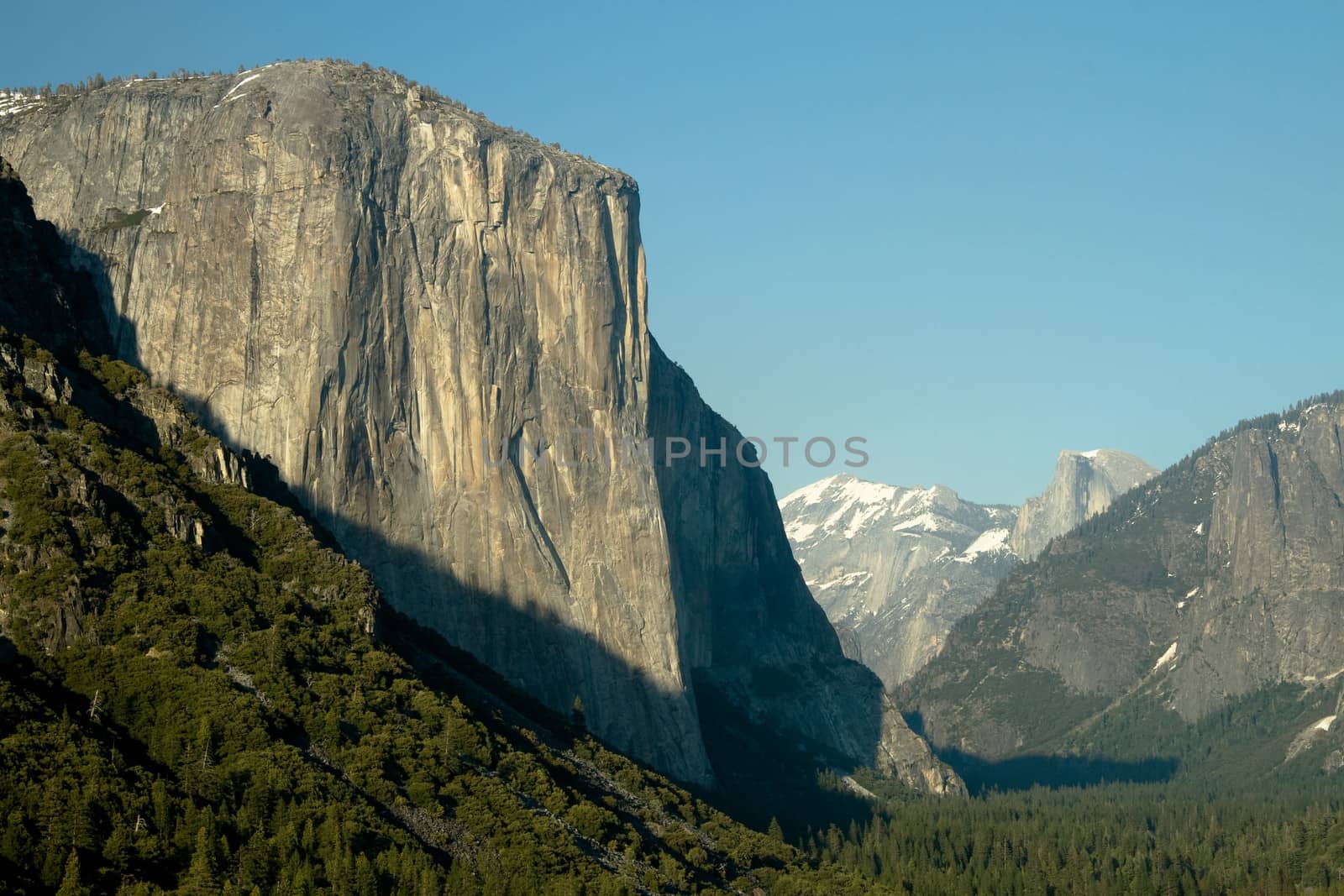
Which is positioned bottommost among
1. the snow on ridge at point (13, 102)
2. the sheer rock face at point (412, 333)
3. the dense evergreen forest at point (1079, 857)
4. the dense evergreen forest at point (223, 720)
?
the dense evergreen forest at point (1079, 857)

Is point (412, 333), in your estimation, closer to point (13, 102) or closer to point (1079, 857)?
point (13, 102)

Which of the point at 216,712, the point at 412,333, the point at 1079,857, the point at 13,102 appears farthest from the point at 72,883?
the point at 1079,857

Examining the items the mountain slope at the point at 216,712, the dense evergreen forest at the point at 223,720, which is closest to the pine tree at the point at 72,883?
the mountain slope at the point at 216,712

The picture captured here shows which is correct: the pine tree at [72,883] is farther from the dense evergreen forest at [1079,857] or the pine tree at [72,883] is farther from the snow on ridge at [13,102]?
the snow on ridge at [13,102]

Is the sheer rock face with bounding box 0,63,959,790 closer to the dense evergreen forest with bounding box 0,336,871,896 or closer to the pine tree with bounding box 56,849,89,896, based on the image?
the dense evergreen forest with bounding box 0,336,871,896

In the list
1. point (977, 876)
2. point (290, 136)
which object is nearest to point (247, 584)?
point (290, 136)

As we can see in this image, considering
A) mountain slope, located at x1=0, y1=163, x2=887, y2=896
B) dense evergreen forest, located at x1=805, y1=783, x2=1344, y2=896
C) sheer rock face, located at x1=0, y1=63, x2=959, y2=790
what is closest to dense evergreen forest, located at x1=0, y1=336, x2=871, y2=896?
mountain slope, located at x1=0, y1=163, x2=887, y2=896
